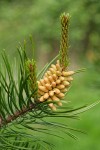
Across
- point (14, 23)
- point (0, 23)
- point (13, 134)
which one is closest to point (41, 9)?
point (14, 23)

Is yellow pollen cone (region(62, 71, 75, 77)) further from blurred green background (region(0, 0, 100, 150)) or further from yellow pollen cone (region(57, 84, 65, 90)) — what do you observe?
blurred green background (region(0, 0, 100, 150))

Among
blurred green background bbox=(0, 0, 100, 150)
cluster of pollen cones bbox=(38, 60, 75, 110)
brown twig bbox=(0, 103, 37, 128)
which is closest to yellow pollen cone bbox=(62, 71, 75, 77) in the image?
cluster of pollen cones bbox=(38, 60, 75, 110)

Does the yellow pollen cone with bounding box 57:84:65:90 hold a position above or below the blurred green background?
below

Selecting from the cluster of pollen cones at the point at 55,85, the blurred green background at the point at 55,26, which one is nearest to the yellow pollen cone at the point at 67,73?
the cluster of pollen cones at the point at 55,85

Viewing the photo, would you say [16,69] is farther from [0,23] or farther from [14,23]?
[0,23]

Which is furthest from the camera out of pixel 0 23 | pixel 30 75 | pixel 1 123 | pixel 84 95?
pixel 84 95

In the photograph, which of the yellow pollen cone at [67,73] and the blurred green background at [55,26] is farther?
the blurred green background at [55,26]

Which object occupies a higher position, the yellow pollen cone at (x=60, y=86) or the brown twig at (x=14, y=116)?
the yellow pollen cone at (x=60, y=86)

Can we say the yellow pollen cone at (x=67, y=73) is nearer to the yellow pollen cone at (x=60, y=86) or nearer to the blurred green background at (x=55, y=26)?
the yellow pollen cone at (x=60, y=86)
